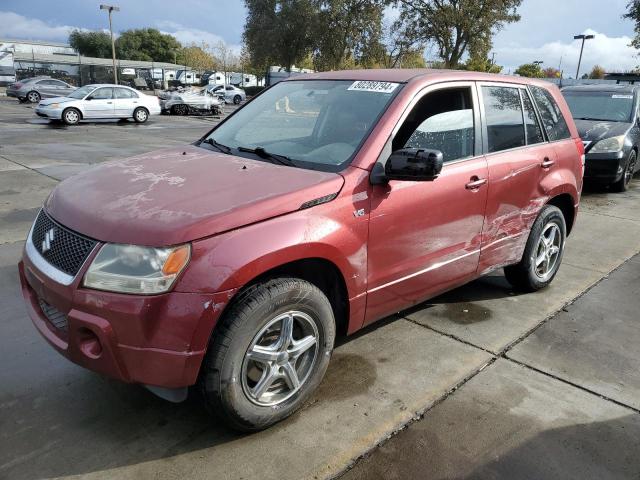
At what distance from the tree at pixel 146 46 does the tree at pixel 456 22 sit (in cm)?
7052

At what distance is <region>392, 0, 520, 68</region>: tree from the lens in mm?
28625

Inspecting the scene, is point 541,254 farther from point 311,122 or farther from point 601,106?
point 601,106

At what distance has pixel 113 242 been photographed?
2.26m

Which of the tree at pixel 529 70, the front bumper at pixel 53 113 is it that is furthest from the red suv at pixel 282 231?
the tree at pixel 529 70

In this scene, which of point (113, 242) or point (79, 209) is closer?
point (113, 242)

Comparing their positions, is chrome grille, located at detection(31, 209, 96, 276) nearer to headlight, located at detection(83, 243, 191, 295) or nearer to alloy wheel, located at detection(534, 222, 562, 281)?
headlight, located at detection(83, 243, 191, 295)

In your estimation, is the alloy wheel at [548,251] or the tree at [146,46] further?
the tree at [146,46]

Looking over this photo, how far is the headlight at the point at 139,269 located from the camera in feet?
7.22

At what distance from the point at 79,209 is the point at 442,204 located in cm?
206

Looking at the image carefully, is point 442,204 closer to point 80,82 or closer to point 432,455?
point 432,455

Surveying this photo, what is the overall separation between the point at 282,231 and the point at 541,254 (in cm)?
288

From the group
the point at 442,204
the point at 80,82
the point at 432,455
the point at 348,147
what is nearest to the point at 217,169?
the point at 348,147

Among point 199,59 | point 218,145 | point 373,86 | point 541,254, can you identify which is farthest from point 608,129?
point 199,59

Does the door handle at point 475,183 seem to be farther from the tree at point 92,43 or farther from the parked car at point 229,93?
the tree at point 92,43
